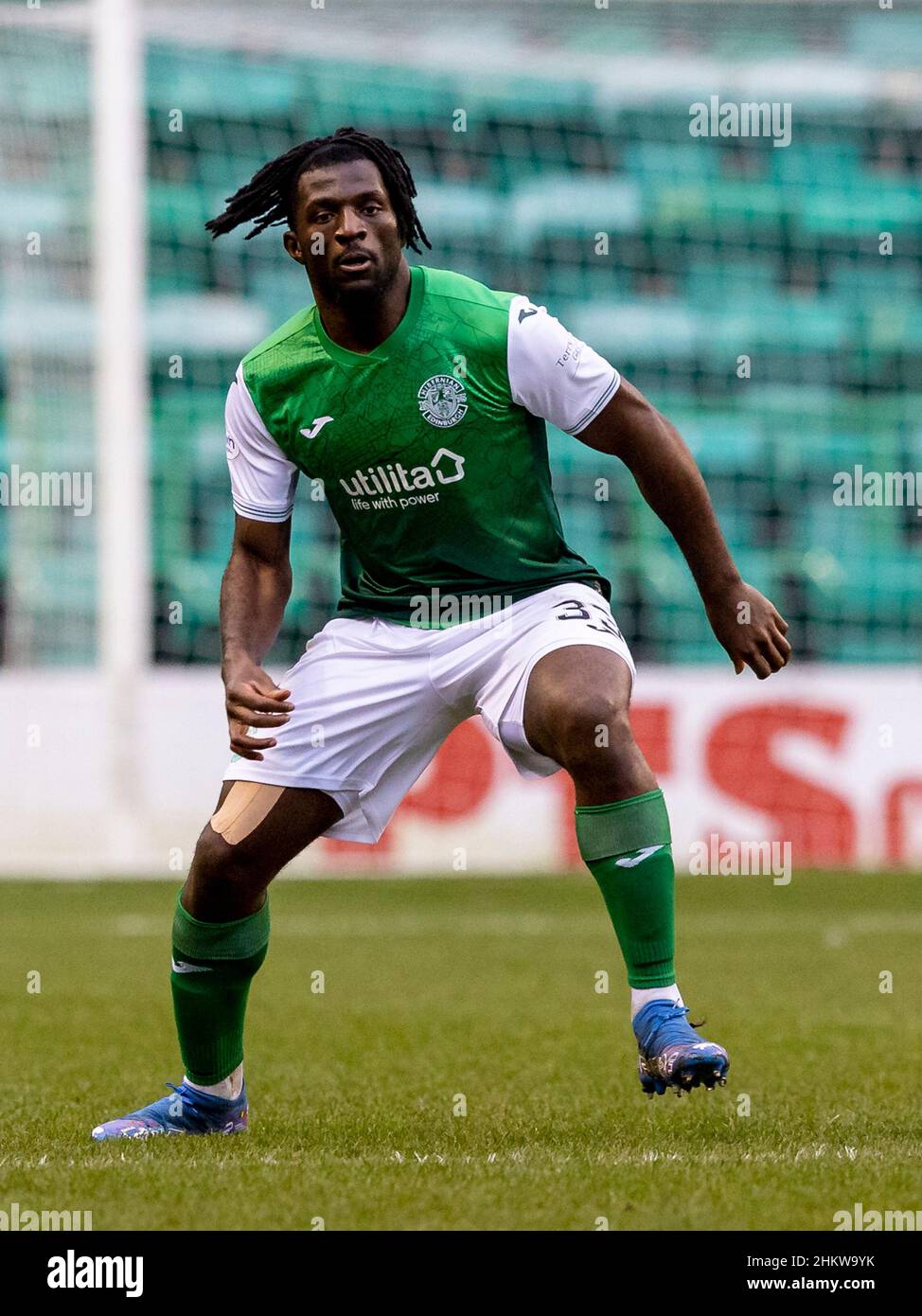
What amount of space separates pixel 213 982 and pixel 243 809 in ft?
1.41

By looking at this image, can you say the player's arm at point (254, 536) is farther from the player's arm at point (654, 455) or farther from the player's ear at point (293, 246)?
the player's arm at point (654, 455)

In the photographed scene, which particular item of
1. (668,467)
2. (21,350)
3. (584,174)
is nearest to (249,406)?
(668,467)

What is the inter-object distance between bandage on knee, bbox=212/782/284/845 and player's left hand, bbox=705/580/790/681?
1030mm

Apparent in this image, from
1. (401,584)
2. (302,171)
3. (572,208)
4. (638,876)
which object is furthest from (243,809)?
(572,208)

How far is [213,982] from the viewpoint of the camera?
15.3 ft

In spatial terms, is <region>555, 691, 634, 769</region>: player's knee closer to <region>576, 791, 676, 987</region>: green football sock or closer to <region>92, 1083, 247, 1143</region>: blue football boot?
<region>576, 791, 676, 987</region>: green football sock

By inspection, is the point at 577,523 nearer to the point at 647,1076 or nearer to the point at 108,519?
the point at 108,519

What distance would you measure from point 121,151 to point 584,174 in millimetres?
5196

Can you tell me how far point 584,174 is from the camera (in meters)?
18.7

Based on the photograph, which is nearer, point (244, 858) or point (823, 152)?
point (244, 858)

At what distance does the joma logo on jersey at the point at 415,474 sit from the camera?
453cm

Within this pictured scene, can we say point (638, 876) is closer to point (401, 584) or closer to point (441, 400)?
point (401, 584)
